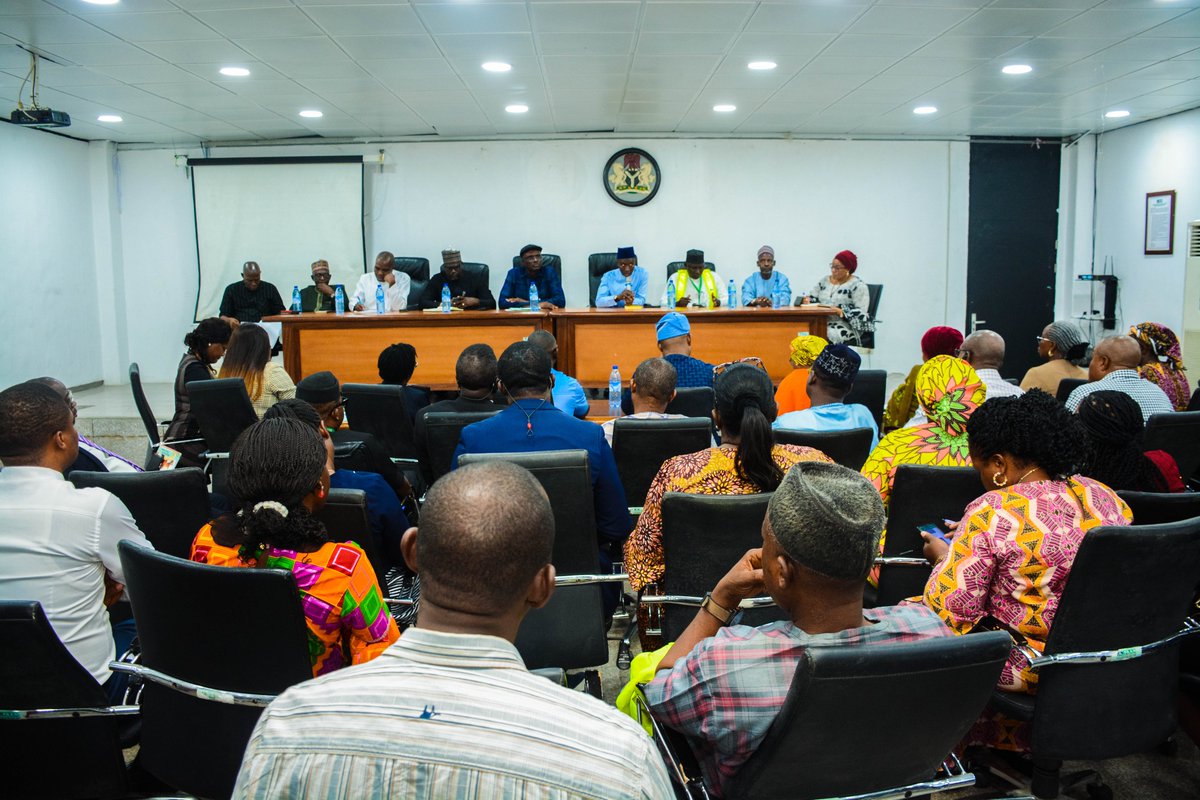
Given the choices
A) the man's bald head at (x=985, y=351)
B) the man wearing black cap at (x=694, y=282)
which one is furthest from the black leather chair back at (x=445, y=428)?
the man wearing black cap at (x=694, y=282)

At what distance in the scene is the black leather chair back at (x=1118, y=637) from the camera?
5.33 feet

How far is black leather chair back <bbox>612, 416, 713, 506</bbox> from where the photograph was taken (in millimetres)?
2920

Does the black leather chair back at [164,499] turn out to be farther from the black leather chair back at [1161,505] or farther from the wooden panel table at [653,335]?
the wooden panel table at [653,335]

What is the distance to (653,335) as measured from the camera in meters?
6.41

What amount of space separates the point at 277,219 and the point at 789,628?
920cm

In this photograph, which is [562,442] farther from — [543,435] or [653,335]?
[653,335]

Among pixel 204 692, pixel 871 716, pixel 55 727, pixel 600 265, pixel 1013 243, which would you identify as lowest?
pixel 55 727

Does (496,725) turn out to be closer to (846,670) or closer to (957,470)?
(846,670)

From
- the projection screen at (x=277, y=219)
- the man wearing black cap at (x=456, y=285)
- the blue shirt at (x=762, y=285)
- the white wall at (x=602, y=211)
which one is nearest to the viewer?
the man wearing black cap at (x=456, y=285)

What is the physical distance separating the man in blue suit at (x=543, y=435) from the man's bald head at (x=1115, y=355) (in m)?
2.58

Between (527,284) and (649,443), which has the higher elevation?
(527,284)

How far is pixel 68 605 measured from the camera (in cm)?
183

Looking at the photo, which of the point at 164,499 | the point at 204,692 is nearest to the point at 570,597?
the point at 204,692

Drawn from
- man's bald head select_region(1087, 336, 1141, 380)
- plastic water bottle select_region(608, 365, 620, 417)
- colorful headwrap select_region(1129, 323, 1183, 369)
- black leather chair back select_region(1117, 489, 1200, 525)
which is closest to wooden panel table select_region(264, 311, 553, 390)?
plastic water bottle select_region(608, 365, 620, 417)
